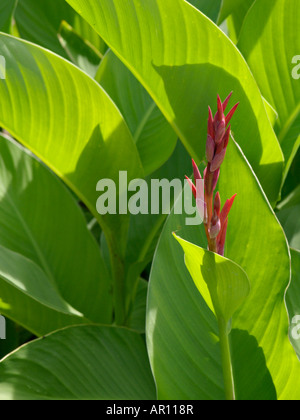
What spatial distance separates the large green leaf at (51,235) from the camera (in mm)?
1075

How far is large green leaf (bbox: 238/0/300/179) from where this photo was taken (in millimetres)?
923

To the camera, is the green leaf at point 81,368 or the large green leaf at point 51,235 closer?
the green leaf at point 81,368

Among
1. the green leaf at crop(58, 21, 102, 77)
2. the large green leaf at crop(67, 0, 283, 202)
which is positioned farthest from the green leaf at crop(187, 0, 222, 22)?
the green leaf at crop(58, 21, 102, 77)

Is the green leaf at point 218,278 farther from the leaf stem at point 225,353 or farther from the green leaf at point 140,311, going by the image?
the green leaf at point 140,311

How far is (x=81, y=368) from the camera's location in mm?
900

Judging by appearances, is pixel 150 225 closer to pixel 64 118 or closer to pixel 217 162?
pixel 64 118

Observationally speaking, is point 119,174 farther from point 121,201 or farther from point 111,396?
point 111,396

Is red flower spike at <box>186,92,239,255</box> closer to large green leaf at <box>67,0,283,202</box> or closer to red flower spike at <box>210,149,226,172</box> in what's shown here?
red flower spike at <box>210,149,226,172</box>

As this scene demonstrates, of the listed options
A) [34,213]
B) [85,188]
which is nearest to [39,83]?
[85,188]

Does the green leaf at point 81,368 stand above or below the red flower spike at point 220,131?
below

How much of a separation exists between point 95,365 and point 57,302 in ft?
0.48

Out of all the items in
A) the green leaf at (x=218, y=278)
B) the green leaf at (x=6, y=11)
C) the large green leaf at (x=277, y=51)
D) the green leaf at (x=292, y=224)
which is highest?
the green leaf at (x=6, y=11)

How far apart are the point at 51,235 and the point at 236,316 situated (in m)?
0.44

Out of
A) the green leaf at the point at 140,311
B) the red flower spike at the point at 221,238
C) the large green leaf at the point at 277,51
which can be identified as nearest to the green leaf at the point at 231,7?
the large green leaf at the point at 277,51
